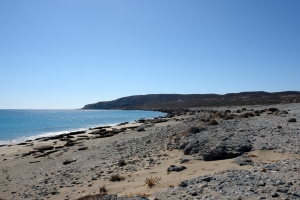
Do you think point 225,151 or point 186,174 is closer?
point 186,174

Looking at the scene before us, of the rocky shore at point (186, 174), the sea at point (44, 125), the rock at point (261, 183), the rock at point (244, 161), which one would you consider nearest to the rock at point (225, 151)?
the rocky shore at point (186, 174)

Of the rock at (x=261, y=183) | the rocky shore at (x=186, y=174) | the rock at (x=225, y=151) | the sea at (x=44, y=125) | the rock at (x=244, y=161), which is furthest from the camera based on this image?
the sea at (x=44, y=125)

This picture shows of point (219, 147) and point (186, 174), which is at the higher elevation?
point (219, 147)

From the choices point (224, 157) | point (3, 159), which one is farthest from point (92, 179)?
point (3, 159)

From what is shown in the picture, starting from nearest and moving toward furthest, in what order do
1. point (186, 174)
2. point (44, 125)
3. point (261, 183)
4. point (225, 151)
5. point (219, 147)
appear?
point (261, 183) → point (186, 174) → point (225, 151) → point (219, 147) → point (44, 125)

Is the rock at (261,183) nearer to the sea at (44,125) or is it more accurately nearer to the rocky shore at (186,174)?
the rocky shore at (186,174)

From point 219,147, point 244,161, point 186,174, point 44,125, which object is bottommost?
point 44,125

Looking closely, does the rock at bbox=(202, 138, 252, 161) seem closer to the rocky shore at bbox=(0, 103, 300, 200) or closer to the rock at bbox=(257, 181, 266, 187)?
the rocky shore at bbox=(0, 103, 300, 200)

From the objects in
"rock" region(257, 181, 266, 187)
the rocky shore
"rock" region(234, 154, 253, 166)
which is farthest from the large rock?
"rock" region(257, 181, 266, 187)

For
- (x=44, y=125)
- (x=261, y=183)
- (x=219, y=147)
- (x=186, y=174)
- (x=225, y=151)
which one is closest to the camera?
(x=261, y=183)

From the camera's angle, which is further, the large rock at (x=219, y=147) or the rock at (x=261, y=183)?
the large rock at (x=219, y=147)

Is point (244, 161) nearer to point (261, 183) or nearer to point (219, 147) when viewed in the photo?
point (219, 147)

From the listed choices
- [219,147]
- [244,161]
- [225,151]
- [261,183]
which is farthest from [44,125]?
[261,183]

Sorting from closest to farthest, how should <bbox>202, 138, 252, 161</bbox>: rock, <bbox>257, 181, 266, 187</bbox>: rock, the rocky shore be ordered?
<bbox>257, 181, 266, 187</bbox>: rock
the rocky shore
<bbox>202, 138, 252, 161</bbox>: rock
